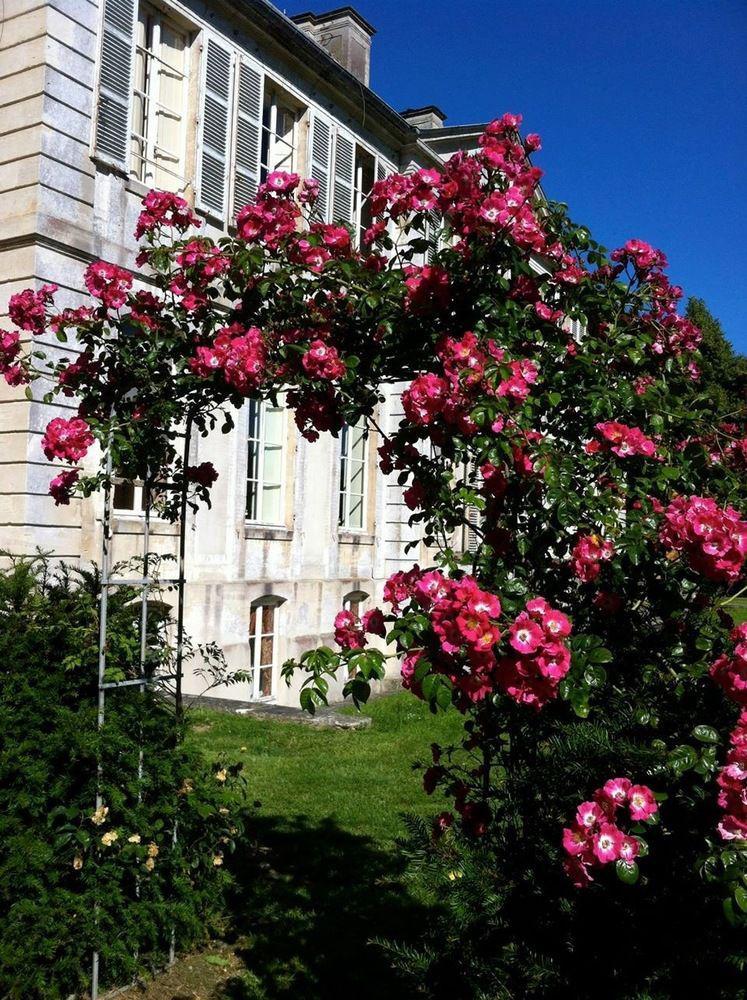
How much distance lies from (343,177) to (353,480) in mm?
4657

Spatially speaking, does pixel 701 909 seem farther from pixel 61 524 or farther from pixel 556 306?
pixel 61 524

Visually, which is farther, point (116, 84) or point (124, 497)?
point (124, 497)

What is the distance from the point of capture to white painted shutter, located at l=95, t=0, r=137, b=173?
10016mm

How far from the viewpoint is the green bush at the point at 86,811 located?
3.71m

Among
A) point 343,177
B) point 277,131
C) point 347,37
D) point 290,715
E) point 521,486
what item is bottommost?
point 290,715

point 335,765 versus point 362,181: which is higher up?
point 362,181

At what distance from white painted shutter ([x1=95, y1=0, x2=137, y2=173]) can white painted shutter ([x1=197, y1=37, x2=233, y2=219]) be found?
1238 millimetres

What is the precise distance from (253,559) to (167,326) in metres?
8.24

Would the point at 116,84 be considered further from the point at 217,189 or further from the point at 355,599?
the point at 355,599

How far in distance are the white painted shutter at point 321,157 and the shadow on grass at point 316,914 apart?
9840 mm

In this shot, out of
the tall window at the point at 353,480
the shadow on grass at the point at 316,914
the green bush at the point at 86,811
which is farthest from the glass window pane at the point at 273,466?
the green bush at the point at 86,811

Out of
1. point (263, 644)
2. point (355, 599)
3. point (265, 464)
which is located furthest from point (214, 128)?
point (355, 599)

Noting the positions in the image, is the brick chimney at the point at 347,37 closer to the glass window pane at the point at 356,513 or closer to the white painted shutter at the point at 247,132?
the white painted shutter at the point at 247,132

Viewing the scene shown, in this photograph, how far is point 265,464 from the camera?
A: 42.6 feet
